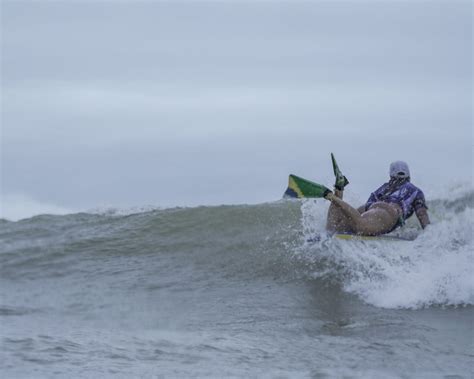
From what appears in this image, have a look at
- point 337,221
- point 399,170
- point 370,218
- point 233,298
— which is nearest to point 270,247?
point 337,221

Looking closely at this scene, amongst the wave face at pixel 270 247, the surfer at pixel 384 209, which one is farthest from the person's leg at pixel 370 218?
Result: the wave face at pixel 270 247

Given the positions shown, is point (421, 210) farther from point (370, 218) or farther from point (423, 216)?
point (370, 218)

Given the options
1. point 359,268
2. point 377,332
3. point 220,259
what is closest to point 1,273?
point 220,259

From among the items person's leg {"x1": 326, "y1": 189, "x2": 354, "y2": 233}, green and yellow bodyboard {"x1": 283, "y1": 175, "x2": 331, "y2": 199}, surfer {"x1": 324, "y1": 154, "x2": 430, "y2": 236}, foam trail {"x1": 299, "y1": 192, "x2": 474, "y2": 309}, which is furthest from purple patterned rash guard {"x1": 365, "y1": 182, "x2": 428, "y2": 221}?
green and yellow bodyboard {"x1": 283, "y1": 175, "x2": 331, "y2": 199}

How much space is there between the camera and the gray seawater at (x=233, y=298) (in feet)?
20.1

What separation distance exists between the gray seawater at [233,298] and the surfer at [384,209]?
0.28 meters

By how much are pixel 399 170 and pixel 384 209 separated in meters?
0.61

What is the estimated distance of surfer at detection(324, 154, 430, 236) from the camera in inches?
364

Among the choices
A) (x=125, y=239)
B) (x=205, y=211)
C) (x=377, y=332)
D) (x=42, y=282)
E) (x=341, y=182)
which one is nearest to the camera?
(x=377, y=332)

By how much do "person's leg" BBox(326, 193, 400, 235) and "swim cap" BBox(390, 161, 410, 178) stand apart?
45 cm

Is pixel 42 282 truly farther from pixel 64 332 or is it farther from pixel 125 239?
pixel 64 332

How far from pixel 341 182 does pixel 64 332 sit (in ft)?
12.6

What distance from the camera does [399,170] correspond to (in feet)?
32.2

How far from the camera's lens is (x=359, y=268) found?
32.4 ft
